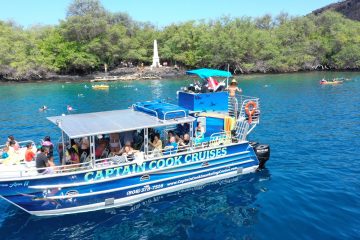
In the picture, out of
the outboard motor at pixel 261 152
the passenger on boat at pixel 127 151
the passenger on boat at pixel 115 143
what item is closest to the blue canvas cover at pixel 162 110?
the passenger on boat at pixel 127 151

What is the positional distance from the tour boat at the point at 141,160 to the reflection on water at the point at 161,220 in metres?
0.46

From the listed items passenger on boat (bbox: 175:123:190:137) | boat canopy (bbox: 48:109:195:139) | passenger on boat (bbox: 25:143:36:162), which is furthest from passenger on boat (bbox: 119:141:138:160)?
passenger on boat (bbox: 25:143:36:162)

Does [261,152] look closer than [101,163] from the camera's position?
No

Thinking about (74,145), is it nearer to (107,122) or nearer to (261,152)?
(107,122)

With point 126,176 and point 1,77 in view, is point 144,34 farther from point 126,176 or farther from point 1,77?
point 126,176

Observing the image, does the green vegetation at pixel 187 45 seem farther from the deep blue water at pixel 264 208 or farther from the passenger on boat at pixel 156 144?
the passenger on boat at pixel 156 144

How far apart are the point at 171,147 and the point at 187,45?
90922mm

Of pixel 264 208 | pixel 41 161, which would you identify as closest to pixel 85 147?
pixel 41 161

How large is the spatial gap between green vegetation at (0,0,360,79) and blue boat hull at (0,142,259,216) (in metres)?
75.6

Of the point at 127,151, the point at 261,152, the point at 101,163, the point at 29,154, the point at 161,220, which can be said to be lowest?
the point at 161,220

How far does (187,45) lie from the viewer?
4077 inches

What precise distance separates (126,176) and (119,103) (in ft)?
111

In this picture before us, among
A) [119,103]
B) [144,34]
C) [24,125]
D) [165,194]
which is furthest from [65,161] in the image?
[144,34]

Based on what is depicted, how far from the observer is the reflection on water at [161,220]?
1334 centimetres
